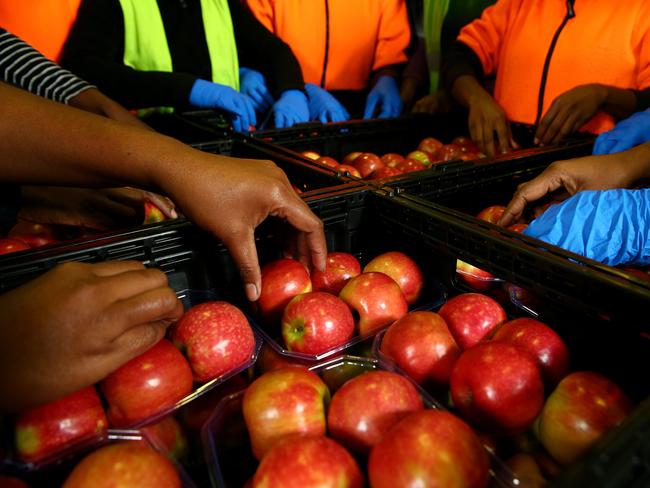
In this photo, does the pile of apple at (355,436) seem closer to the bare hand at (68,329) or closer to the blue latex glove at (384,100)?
the bare hand at (68,329)

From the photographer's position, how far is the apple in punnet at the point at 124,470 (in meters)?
0.62

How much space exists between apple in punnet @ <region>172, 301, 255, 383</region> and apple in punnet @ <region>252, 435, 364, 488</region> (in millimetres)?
306

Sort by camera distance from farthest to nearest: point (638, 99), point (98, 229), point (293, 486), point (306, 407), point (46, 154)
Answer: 1. point (638, 99)
2. point (98, 229)
3. point (46, 154)
4. point (306, 407)
5. point (293, 486)

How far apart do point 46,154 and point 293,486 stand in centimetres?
83

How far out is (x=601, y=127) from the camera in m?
2.40

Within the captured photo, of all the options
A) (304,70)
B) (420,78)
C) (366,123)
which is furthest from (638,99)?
(304,70)

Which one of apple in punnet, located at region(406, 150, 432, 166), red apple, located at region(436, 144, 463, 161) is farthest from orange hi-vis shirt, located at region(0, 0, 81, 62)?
red apple, located at region(436, 144, 463, 161)

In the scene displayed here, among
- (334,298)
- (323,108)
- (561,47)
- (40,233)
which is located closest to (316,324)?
(334,298)

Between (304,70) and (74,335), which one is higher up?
(304,70)

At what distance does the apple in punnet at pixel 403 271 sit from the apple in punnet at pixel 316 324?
0.25 m

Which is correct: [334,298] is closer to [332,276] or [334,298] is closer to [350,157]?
[332,276]

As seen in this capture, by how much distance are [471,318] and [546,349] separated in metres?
0.18

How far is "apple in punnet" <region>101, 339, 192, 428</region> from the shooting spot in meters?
0.81

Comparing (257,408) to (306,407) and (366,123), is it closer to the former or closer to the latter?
(306,407)
